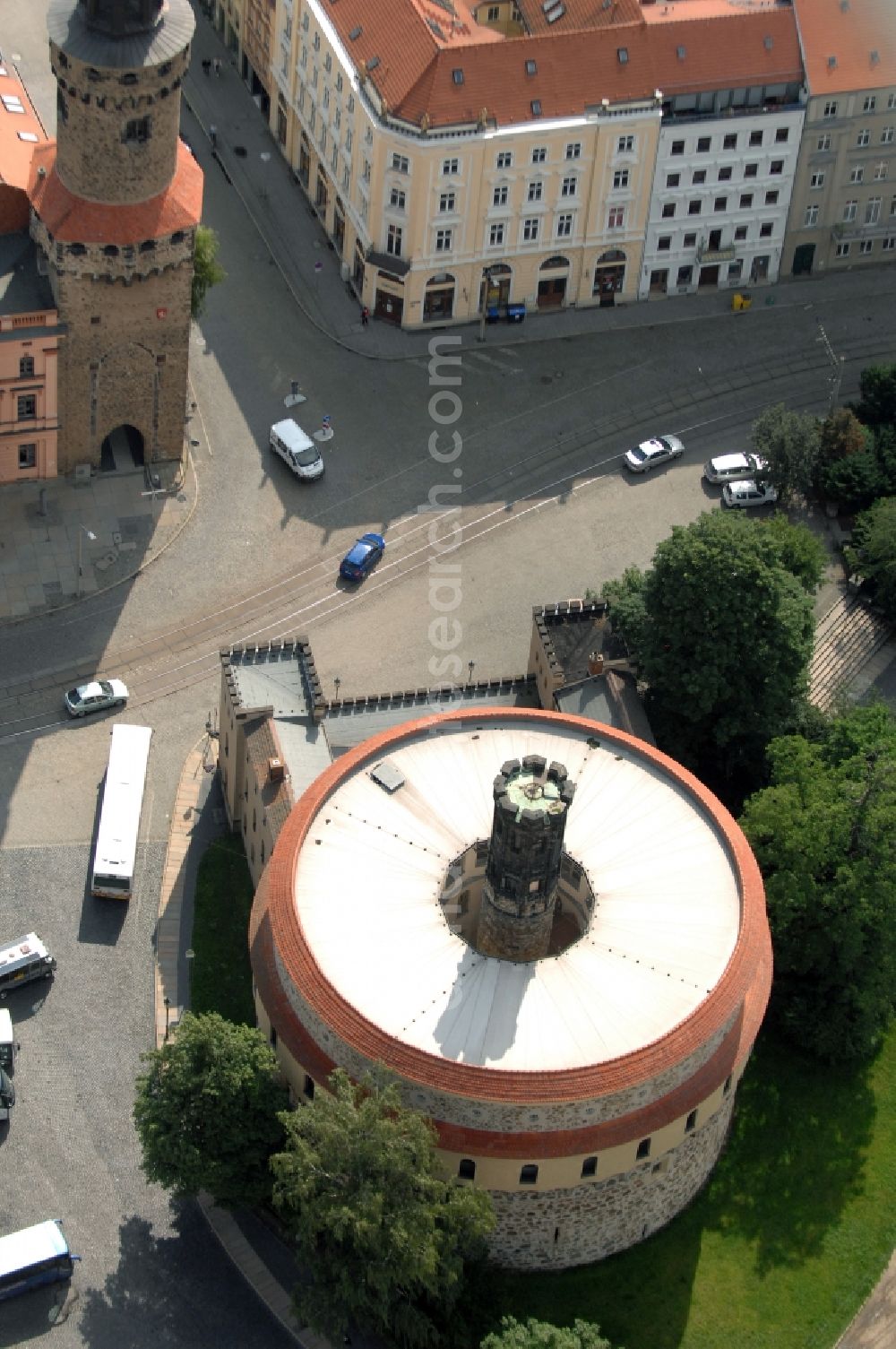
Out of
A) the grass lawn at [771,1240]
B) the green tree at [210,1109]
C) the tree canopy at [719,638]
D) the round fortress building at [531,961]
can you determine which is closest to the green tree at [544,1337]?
the grass lawn at [771,1240]

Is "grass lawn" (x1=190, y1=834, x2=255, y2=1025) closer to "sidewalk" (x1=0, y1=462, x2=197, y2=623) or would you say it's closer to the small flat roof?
the small flat roof

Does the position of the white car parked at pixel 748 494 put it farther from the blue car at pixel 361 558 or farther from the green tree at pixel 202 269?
the green tree at pixel 202 269

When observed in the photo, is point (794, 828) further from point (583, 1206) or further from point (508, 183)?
point (508, 183)

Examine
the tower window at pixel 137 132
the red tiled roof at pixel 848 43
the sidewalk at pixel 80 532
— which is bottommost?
the sidewalk at pixel 80 532

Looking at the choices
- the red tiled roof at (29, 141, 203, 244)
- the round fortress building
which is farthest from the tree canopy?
the red tiled roof at (29, 141, 203, 244)

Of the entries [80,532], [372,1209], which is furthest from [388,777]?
[80,532]
